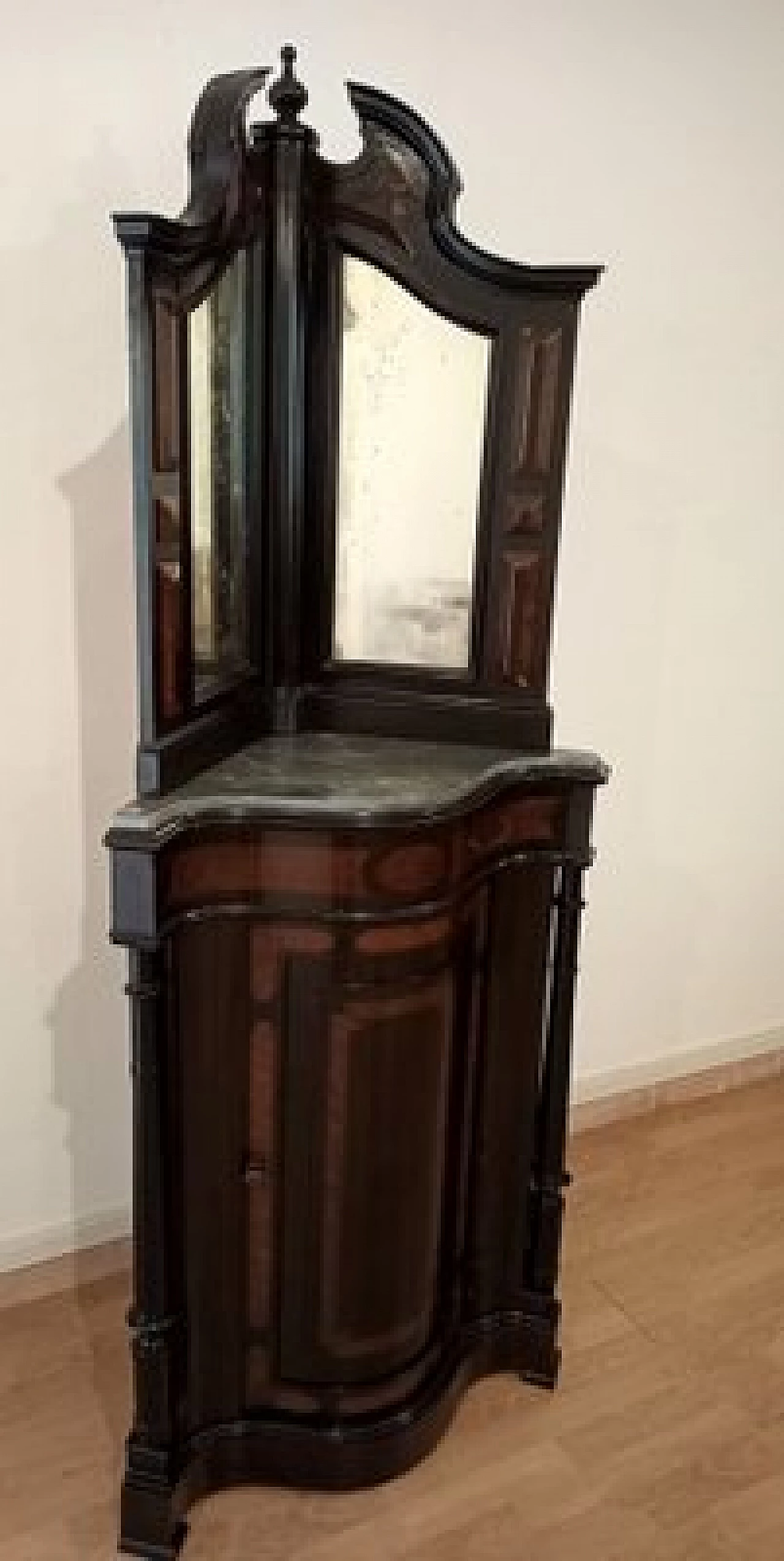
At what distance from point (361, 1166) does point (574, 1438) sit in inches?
26.1

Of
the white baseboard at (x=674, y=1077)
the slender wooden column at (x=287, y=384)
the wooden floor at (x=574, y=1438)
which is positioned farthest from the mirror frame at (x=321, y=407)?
the white baseboard at (x=674, y=1077)

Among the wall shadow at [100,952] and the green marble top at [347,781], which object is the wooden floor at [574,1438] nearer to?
the wall shadow at [100,952]

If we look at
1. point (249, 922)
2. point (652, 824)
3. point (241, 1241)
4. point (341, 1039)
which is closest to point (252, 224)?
point (249, 922)

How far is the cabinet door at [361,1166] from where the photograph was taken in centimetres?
168

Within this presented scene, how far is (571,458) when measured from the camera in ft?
7.86

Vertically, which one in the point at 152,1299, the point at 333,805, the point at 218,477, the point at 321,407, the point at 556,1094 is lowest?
the point at 152,1299

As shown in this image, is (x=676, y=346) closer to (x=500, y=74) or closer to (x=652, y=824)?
(x=500, y=74)

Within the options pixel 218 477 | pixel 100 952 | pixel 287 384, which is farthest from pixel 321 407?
pixel 100 952

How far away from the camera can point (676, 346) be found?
2.43 metres

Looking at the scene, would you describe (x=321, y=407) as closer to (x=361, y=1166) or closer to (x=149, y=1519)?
(x=361, y=1166)

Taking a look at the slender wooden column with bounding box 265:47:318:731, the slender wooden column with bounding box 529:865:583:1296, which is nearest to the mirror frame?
the slender wooden column with bounding box 265:47:318:731

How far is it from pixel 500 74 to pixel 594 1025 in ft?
6.25

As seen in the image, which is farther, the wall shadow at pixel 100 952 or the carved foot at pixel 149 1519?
the wall shadow at pixel 100 952

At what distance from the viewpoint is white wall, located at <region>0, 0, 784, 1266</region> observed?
1882 millimetres
